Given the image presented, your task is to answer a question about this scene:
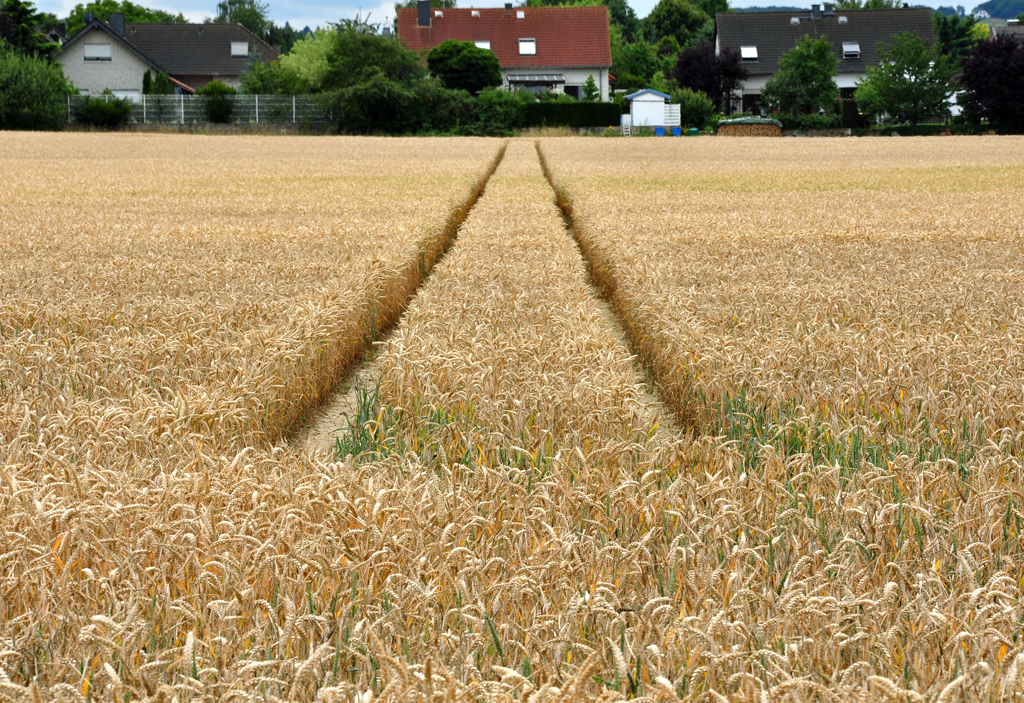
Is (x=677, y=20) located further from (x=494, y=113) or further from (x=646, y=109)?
(x=494, y=113)

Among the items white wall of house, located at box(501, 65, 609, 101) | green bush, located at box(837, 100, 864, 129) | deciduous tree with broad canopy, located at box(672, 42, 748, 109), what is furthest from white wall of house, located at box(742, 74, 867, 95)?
green bush, located at box(837, 100, 864, 129)

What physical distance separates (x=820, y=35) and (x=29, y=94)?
194 feet

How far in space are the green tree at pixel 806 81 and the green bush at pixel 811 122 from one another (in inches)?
51.9

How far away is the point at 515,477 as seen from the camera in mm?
3812

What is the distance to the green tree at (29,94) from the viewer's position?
5134cm

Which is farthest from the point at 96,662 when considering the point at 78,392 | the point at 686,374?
the point at 686,374

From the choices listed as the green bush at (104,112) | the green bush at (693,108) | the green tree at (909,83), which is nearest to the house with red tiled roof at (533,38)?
the green bush at (693,108)

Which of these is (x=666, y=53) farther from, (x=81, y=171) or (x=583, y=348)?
(x=583, y=348)

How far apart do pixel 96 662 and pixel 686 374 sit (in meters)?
3.99

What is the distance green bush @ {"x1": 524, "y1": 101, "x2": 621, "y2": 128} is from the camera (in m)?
58.2

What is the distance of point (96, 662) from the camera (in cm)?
242

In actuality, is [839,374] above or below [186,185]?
below

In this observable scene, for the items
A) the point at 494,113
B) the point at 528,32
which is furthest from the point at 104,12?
the point at 494,113

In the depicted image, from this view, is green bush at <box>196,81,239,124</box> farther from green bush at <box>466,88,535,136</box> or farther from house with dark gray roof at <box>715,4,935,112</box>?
house with dark gray roof at <box>715,4,935,112</box>
